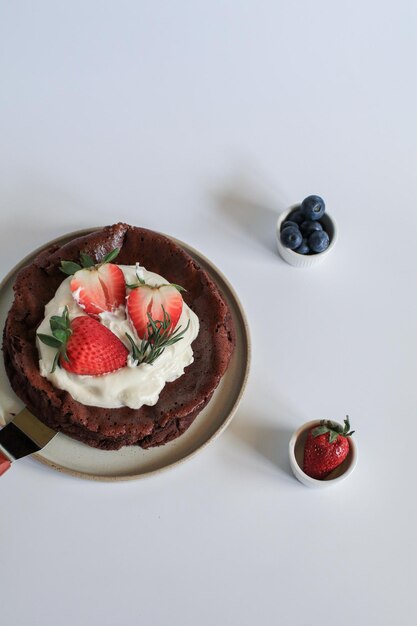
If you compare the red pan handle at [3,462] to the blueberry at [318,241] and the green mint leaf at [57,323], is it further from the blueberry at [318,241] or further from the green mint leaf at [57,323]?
the blueberry at [318,241]

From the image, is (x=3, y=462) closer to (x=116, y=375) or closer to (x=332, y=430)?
(x=116, y=375)

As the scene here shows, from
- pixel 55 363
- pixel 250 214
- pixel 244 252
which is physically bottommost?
pixel 55 363

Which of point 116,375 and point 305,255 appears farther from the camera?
point 305,255

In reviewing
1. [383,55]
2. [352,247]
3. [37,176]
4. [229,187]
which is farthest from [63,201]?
[383,55]

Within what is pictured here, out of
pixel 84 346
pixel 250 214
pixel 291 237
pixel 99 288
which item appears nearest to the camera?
pixel 84 346

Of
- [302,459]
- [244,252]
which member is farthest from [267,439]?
[244,252]

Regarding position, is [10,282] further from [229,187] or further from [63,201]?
[229,187]

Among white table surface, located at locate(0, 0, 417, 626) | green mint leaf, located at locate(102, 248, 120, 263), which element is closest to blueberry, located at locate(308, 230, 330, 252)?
white table surface, located at locate(0, 0, 417, 626)

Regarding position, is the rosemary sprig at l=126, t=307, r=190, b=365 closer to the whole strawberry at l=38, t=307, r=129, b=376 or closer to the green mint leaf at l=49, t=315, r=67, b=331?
the whole strawberry at l=38, t=307, r=129, b=376
